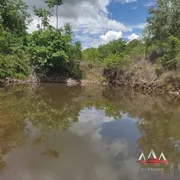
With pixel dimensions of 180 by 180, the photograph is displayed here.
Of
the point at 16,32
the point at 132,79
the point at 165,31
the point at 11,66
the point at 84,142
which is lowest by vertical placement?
the point at 84,142

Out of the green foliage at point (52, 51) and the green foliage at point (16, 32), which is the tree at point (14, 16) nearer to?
the green foliage at point (16, 32)

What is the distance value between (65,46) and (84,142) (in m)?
21.5

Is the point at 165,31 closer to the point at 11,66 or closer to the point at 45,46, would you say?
the point at 45,46

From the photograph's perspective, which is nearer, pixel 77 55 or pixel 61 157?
pixel 61 157

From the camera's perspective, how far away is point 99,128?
384 inches

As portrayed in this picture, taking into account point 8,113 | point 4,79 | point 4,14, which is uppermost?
point 4,14

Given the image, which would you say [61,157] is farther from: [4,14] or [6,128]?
[4,14]

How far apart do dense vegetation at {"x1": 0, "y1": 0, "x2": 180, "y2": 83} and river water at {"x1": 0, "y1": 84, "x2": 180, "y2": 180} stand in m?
11.8

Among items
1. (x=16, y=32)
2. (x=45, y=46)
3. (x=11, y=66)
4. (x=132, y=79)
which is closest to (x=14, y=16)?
(x=16, y=32)

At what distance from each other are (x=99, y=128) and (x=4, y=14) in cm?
2574

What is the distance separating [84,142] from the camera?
782 cm

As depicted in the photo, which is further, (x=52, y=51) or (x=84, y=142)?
(x=52, y=51)

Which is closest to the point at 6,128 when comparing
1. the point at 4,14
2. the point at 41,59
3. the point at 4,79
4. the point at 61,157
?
the point at 61,157

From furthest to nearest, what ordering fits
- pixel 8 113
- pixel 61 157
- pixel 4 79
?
pixel 4 79
pixel 8 113
pixel 61 157
